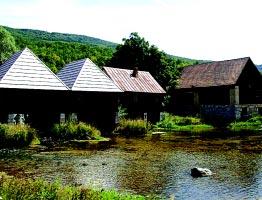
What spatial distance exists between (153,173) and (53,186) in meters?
7.03

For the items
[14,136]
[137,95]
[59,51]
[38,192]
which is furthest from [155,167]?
[59,51]

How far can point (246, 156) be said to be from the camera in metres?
21.0

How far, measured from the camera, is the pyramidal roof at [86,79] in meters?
30.9

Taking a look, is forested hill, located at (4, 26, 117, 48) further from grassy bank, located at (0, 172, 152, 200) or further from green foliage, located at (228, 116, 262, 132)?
grassy bank, located at (0, 172, 152, 200)

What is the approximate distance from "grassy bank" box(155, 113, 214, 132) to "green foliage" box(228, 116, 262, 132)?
2.15 m

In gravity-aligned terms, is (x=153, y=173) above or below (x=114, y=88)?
below

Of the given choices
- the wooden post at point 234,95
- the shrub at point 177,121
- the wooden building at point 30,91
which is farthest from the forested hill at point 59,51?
the wooden building at point 30,91

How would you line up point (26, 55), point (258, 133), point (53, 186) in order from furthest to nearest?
point (258, 133) < point (26, 55) < point (53, 186)

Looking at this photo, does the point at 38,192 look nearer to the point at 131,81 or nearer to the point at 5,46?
the point at 131,81

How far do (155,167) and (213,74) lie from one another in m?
→ 33.8

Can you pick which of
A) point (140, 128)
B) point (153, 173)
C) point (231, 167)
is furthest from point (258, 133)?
point (153, 173)

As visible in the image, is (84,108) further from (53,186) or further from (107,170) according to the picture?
(53,186)

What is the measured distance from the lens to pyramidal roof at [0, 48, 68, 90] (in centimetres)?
2686

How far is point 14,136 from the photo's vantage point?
23.6 metres
